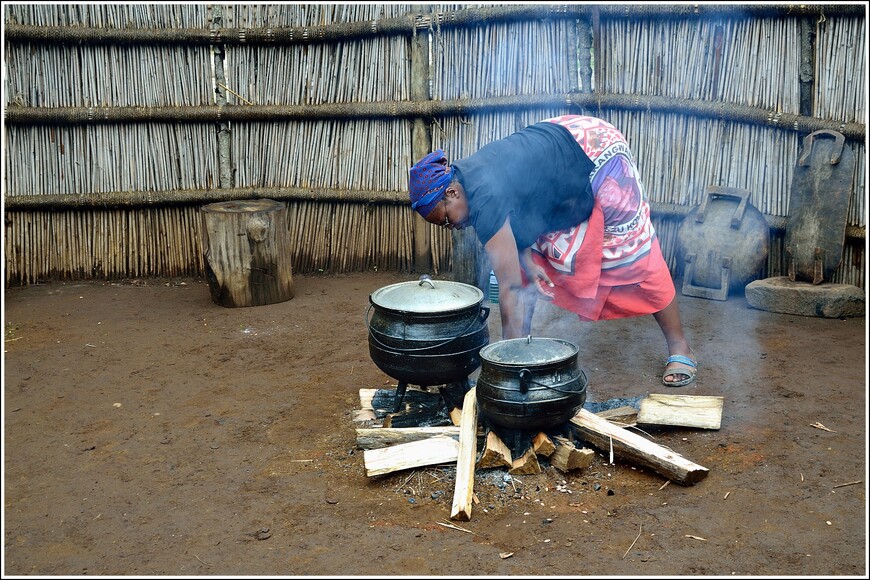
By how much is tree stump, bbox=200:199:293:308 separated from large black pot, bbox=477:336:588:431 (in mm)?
3407

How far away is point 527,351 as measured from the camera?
12.3ft

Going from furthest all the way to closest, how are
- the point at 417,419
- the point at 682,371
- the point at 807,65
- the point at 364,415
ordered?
the point at 807,65, the point at 682,371, the point at 364,415, the point at 417,419

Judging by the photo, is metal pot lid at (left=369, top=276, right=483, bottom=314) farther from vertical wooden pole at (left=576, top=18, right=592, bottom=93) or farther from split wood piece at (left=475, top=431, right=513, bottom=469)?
vertical wooden pole at (left=576, top=18, right=592, bottom=93)

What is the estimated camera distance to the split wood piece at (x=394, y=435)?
395 cm

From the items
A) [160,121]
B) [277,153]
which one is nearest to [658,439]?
[277,153]

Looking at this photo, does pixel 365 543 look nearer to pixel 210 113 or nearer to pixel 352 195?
pixel 352 195

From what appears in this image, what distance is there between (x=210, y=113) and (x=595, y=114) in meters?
3.40

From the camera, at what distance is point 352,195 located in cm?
760

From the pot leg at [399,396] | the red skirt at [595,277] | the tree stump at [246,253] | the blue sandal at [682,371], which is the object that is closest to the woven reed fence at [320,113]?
the tree stump at [246,253]

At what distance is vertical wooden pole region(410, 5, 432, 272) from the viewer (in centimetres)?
718

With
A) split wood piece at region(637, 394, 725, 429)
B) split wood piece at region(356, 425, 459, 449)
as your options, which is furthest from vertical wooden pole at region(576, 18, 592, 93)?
split wood piece at region(356, 425, 459, 449)

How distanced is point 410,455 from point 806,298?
3.49 m

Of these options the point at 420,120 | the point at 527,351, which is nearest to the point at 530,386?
the point at 527,351

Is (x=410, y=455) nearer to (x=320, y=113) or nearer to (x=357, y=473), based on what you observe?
(x=357, y=473)
